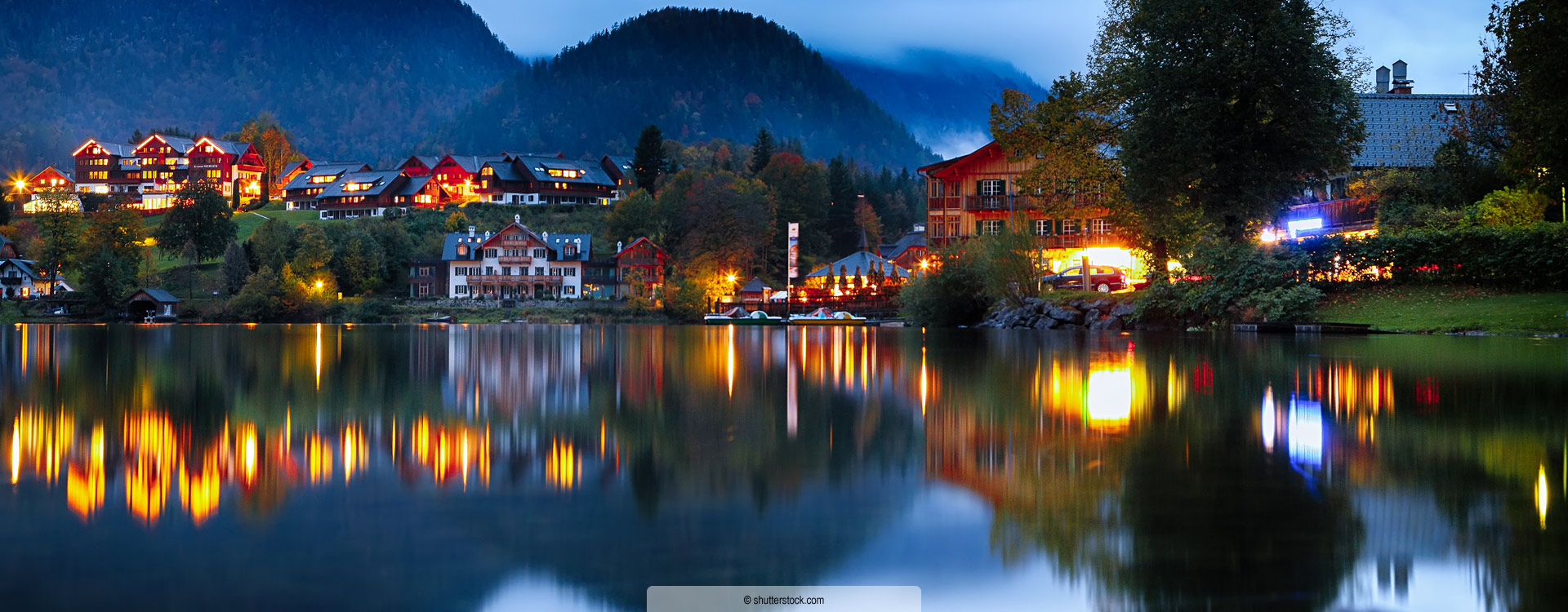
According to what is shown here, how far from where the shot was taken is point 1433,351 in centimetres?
1706

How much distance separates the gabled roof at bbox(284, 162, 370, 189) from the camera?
493 feet

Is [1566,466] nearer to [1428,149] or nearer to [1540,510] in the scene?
[1540,510]

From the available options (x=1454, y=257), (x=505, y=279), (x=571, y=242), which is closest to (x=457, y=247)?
(x=505, y=279)

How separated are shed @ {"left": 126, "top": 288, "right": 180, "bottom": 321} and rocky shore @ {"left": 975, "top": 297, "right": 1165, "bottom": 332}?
69725mm

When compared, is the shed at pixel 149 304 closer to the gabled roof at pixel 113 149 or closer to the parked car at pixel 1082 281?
the parked car at pixel 1082 281

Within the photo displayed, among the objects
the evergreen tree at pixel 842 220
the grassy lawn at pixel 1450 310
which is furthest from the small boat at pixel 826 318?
the evergreen tree at pixel 842 220

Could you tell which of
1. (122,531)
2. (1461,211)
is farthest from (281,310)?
(122,531)

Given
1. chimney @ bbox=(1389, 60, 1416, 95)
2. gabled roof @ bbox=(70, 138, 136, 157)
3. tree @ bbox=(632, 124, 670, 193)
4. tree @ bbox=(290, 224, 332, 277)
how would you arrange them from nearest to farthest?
chimney @ bbox=(1389, 60, 1416, 95) < tree @ bbox=(290, 224, 332, 277) < tree @ bbox=(632, 124, 670, 193) < gabled roof @ bbox=(70, 138, 136, 157)

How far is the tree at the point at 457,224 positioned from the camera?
396 feet

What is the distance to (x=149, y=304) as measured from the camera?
85.1 meters

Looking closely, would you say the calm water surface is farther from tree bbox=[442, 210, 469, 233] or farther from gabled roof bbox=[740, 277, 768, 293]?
tree bbox=[442, 210, 469, 233]

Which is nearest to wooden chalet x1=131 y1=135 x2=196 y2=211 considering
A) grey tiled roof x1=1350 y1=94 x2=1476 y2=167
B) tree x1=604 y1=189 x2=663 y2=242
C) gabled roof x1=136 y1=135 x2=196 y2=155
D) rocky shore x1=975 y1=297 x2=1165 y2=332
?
gabled roof x1=136 y1=135 x2=196 y2=155

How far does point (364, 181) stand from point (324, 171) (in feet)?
37.0

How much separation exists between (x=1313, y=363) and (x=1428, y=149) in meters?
42.8
